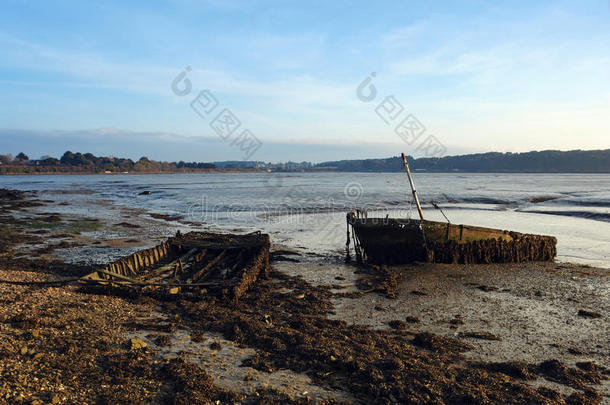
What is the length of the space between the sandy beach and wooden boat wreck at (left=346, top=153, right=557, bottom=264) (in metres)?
1.54

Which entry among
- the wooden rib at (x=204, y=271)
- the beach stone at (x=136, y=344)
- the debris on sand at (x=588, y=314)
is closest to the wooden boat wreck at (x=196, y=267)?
the wooden rib at (x=204, y=271)

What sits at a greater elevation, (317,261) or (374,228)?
(374,228)

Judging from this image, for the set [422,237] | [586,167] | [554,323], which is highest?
[586,167]

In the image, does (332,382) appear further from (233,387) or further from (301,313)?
(301,313)

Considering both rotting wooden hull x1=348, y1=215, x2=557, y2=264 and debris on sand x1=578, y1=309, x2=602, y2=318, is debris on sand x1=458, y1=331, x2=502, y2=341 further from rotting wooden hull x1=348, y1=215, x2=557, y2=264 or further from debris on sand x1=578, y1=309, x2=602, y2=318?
rotting wooden hull x1=348, y1=215, x2=557, y2=264

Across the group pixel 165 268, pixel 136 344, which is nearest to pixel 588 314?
pixel 136 344

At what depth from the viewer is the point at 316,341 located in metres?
6.34

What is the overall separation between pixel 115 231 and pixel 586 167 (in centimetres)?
18967

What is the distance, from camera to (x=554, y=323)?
309 inches

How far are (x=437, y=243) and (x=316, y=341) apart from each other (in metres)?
7.66

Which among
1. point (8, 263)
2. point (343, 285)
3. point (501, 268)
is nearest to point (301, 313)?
point (343, 285)

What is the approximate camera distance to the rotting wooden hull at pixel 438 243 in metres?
12.7

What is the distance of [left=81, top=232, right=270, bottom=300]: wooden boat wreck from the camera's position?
8391 millimetres

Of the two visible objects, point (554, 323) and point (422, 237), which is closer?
point (554, 323)
